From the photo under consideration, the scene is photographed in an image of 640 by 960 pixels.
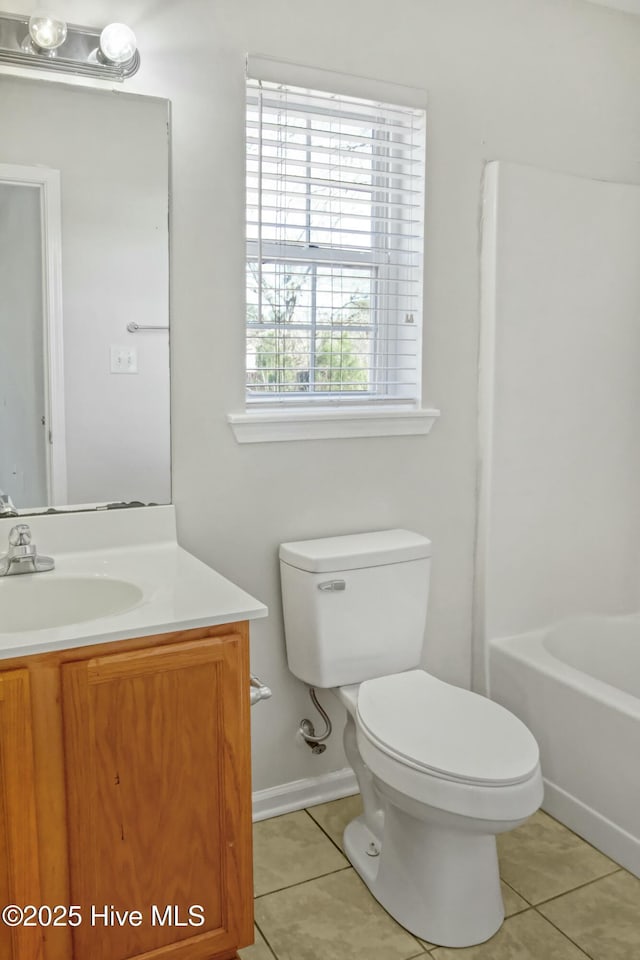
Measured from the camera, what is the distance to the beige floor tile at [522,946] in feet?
5.79

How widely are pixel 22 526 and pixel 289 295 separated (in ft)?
3.19

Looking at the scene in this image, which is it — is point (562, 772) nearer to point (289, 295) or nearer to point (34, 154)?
point (289, 295)

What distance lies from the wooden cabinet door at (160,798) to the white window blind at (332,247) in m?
0.94

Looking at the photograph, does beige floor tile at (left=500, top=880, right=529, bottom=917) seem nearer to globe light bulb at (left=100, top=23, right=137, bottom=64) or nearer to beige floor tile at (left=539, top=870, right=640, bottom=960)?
beige floor tile at (left=539, top=870, right=640, bottom=960)

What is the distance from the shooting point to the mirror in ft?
5.88

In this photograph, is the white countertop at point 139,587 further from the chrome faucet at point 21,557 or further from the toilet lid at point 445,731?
the toilet lid at point 445,731

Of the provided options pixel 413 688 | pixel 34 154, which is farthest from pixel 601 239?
pixel 34 154

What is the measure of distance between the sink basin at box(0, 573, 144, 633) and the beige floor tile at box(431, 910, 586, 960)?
3.48 feet

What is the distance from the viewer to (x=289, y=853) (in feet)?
6.96

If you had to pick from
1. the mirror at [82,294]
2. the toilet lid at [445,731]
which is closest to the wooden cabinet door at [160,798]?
the toilet lid at [445,731]

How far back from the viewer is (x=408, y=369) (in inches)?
A: 94.8

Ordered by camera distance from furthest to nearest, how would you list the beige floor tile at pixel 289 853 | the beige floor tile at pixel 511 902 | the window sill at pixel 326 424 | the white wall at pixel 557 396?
the white wall at pixel 557 396 → the window sill at pixel 326 424 → the beige floor tile at pixel 289 853 → the beige floor tile at pixel 511 902

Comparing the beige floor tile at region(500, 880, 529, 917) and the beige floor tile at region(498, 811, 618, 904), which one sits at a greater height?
the beige floor tile at region(498, 811, 618, 904)

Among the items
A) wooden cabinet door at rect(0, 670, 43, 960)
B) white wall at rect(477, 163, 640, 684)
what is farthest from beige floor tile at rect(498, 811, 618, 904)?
wooden cabinet door at rect(0, 670, 43, 960)
